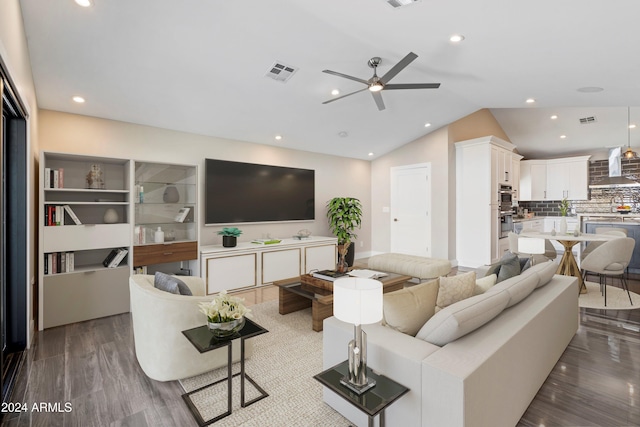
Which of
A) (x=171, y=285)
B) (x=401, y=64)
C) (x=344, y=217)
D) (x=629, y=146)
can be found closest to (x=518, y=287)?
(x=401, y=64)

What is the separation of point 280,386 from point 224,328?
691 mm

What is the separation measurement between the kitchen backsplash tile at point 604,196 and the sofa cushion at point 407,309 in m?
8.28

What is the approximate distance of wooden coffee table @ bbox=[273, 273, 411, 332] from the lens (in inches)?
125

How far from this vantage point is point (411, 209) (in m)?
6.82

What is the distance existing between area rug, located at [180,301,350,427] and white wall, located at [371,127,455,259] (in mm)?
4145

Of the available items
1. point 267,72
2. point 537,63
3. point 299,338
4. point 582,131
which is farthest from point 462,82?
point 582,131

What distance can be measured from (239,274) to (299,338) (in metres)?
1.90

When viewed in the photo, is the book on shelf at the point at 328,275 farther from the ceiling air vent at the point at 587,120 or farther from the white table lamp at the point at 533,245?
the ceiling air vent at the point at 587,120

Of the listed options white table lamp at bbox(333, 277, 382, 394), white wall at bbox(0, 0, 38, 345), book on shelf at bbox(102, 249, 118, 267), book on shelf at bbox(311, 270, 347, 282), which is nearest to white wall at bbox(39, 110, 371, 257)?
white wall at bbox(0, 0, 38, 345)

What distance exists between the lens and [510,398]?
65.1 inches

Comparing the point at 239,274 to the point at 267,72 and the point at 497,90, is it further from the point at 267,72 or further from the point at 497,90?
the point at 497,90

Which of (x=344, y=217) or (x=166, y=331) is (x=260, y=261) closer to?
(x=344, y=217)

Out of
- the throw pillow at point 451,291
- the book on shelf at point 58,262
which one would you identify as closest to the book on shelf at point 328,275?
the throw pillow at point 451,291

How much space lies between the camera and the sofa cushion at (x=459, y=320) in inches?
61.7
